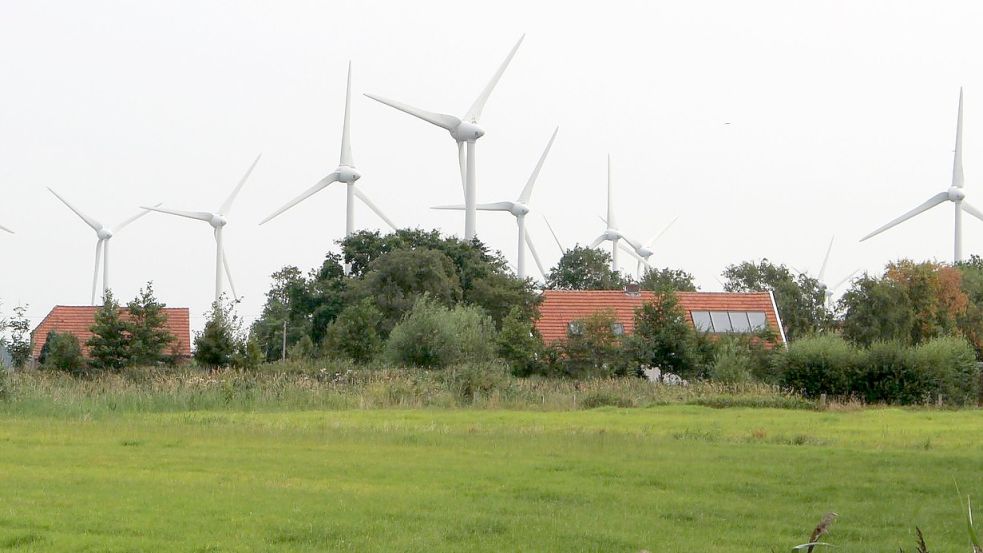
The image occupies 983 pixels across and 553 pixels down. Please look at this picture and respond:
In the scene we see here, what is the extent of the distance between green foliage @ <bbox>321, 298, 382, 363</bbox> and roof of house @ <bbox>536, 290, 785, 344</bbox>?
11046mm

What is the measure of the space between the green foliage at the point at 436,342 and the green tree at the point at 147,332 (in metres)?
8.98

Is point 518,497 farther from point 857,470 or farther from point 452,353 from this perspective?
point 452,353

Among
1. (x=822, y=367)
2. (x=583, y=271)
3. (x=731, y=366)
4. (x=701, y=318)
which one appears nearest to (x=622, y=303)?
(x=701, y=318)

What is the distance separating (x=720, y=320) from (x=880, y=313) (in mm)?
7692

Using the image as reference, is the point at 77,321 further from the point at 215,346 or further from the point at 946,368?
the point at 946,368

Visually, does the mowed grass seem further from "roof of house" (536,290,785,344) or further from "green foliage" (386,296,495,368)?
"roof of house" (536,290,785,344)

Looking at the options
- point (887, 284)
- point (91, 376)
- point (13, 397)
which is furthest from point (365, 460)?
point (887, 284)

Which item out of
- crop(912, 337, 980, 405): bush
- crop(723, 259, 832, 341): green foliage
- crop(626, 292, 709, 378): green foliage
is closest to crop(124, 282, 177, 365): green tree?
crop(626, 292, 709, 378): green foliage

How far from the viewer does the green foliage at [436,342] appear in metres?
49.4

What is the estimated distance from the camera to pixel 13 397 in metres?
35.2

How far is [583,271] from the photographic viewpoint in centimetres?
9944

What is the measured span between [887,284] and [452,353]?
23.1 metres

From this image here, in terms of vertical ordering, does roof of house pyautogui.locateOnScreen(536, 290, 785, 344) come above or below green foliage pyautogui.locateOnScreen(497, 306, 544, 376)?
above

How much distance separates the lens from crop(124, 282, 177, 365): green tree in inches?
1966
